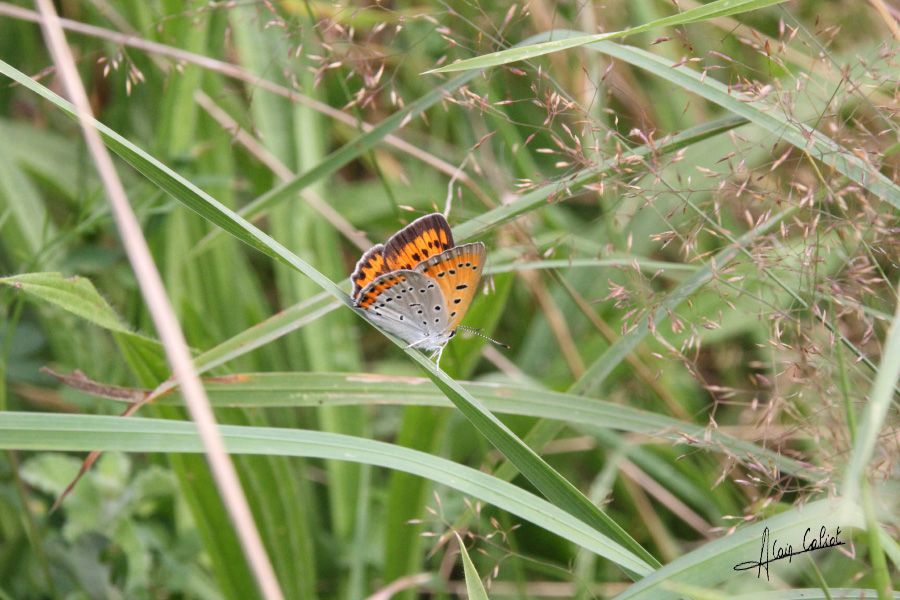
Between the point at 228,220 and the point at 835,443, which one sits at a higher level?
the point at 228,220

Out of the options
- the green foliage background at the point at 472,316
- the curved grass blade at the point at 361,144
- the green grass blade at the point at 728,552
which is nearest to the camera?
the green grass blade at the point at 728,552

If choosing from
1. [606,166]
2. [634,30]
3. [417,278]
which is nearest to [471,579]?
[417,278]

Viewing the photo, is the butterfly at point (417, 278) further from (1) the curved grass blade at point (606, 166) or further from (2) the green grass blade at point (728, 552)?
(2) the green grass blade at point (728, 552)

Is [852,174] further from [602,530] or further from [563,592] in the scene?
[563,592]

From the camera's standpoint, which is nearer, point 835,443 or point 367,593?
point 835,443

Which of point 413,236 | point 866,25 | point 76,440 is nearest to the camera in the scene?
point 76,440

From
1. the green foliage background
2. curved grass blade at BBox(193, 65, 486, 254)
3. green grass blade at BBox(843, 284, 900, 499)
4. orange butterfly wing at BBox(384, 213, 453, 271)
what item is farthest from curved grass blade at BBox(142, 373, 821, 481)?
green grass blade at BBox(843, 284, 900, 499)

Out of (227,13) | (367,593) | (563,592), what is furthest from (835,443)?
(227,13)
